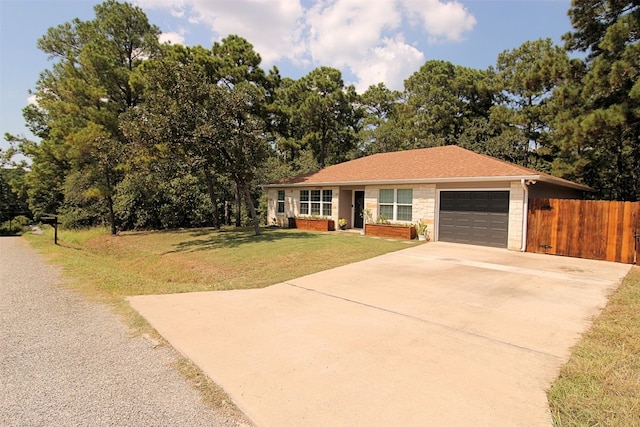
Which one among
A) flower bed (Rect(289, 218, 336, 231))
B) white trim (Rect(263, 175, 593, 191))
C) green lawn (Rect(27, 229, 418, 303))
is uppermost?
white trim (Rect(263, 175, 593, 191))

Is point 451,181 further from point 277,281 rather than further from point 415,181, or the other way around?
point 277,281

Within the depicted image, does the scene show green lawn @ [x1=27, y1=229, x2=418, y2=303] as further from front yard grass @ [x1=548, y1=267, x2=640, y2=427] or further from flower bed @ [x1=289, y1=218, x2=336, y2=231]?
front yard grass @ [x1=548, y1=267, x2=640, y2=427]

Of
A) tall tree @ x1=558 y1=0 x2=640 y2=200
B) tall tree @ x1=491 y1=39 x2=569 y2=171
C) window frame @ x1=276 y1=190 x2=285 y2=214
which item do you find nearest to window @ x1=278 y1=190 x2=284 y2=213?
window frame @ x1=276 y1=190 x2=285 y2=214

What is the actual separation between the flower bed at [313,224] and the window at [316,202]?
0.53m

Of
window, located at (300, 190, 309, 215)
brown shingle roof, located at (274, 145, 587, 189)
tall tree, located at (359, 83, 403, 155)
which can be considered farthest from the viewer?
tall tree, located at (359, 83, 403, 155)

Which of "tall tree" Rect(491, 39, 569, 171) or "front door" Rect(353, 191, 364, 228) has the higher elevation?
"tall tree" Rect(491, 39, 569, 171)

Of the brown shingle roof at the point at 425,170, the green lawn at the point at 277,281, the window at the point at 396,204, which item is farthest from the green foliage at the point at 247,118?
the window at the point at 396,204

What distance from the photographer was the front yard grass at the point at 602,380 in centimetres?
263

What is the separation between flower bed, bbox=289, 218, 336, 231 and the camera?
17203 mm

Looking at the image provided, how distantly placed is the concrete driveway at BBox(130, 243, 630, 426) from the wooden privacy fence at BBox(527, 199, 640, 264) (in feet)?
9.81

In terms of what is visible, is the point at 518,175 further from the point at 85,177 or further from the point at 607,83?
the point at 85,177

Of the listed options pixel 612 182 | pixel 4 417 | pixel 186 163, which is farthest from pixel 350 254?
pixel 612 182

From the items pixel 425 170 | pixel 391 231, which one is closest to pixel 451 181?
pixel 425 170

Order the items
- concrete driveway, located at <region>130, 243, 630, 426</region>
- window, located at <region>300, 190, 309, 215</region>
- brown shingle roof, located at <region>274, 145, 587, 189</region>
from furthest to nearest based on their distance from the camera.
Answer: window, located at <region>300, 190, 309, 215</region> < brown shingle roof, located at <region>274, 145, 587, 189</region> < concrete driveway, located at <region>130, 243, 630, 426</region>
